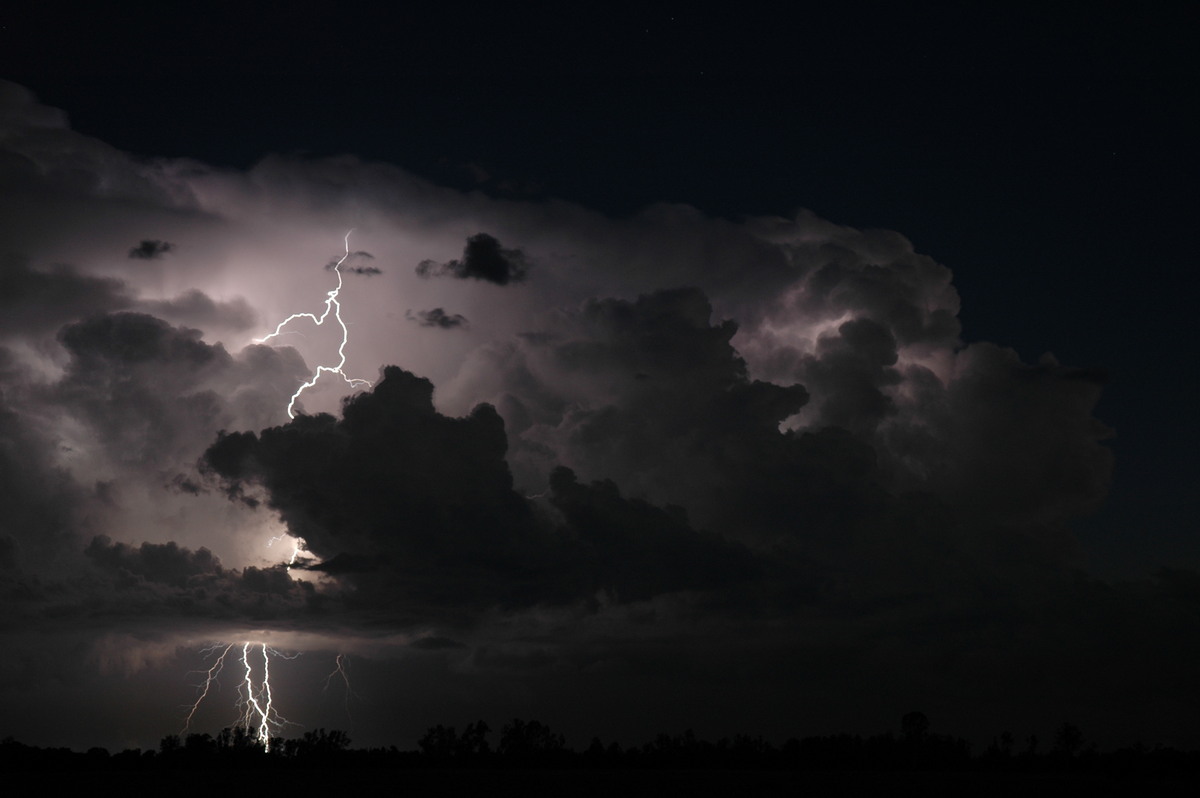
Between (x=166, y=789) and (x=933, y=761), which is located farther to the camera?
(x=933, y=761)

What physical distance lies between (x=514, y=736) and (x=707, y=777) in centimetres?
8937

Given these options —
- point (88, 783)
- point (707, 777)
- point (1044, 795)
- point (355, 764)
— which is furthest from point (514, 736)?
point (1044, 795)

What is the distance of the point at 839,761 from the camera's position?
150m

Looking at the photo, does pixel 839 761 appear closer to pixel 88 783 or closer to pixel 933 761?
pixel 933 761

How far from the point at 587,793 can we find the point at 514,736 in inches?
4356

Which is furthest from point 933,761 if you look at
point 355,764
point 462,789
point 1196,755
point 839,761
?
point 462,789

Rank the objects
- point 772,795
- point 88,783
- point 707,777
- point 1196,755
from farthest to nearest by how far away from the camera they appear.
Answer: point 1196,755, point 707,777, point 88,783, point 772,795

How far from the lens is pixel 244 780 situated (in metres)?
93.4

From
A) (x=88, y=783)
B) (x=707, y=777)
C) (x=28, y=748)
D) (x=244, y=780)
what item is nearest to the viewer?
(x=88, y=783)

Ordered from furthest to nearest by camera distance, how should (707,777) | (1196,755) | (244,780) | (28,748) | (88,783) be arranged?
(1196,755) < (28,748) < (707,777) < (244,780) < (88,783)

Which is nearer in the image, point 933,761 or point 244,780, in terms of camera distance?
point 244,780

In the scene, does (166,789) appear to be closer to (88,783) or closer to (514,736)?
(88,783)

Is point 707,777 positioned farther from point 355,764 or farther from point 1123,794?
point 355,764

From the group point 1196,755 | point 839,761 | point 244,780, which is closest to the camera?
point 244,780
